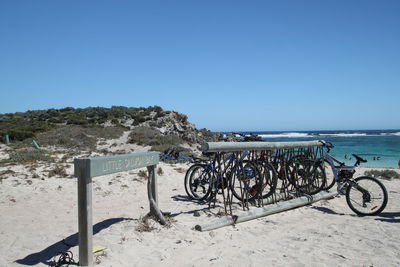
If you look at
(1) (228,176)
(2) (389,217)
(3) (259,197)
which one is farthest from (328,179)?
(1) (228,176)

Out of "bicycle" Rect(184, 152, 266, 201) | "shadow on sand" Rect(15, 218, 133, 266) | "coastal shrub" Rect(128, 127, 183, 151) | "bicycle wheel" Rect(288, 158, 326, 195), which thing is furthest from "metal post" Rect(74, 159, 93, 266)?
"coastal shrub" Rect(128, 127, 183, 151)

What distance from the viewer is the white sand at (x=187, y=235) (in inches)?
154

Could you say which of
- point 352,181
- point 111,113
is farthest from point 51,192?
point 111,113

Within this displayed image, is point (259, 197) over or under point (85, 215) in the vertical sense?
under

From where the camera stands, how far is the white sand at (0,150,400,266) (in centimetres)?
391

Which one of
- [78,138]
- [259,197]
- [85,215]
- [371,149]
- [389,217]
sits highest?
[78,138]

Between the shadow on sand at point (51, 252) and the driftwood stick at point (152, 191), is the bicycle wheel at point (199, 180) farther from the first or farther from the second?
the shadow on sand at point (51, 252)

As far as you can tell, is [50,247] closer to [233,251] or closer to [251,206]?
[233,251]

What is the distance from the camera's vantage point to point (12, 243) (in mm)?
4500

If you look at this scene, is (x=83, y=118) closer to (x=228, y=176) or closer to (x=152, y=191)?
(x=228, y=176)

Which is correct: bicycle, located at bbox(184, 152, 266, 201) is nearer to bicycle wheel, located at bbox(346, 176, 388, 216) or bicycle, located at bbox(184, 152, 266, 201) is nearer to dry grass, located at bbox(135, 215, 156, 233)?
dry grass, located at bbox(135, 215, 156, 233)

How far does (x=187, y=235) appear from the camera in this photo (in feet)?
15.5

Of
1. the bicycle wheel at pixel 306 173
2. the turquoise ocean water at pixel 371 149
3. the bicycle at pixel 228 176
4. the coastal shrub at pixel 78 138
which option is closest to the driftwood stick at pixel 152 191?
the bicycle at pixel 228 176

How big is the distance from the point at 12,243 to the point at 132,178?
4.69 m
